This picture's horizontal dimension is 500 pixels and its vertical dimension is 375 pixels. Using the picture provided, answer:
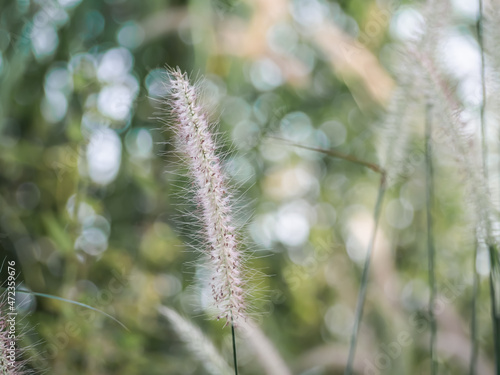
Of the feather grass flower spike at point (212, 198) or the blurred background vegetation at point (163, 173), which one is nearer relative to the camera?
the feather grass flower spike at point (212, 198)

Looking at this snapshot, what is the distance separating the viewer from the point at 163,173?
806 millimetres

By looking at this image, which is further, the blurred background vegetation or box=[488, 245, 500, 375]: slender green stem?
the blurred background vegetation

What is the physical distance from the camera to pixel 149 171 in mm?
921

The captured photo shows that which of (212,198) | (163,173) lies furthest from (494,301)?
(163,173)

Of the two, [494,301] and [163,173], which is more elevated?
[163,173]

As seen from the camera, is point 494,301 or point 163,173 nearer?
point 494,301

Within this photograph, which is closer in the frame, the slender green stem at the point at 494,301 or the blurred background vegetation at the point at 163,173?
the slender green stem at the point at 494,301

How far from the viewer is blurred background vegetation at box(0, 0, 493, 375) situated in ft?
2.39

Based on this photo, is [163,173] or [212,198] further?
[163,173]

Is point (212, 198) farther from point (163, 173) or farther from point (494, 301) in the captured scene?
point (163, 173)

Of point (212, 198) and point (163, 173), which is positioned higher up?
point (163, 173)

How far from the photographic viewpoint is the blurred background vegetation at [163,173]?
0.73 metres

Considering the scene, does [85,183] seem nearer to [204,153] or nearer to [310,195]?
[204,153]

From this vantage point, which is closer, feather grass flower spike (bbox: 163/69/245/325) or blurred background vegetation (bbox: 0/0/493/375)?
feather grass flower spike (bbox: 163/69/245/325)
